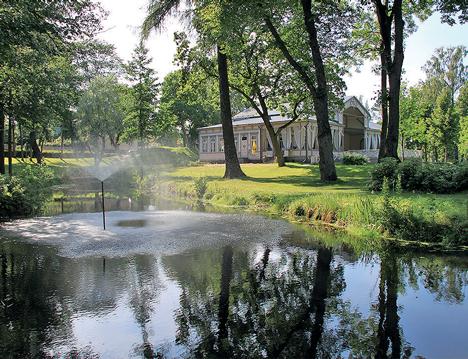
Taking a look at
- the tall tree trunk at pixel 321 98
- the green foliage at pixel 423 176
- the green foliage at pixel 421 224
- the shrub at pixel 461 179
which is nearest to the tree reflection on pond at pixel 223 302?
the green foliage at pixel 421 224

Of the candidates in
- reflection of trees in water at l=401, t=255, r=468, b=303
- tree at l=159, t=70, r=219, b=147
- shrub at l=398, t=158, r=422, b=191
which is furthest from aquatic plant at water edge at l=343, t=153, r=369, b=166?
reflection of trees in water at l=401, t=255, r=468, b=303

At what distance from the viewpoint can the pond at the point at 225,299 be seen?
5422 millimetres

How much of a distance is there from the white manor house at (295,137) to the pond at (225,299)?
1068 inches

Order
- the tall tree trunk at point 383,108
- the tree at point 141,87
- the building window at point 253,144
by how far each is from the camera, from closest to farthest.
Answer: the tall tree trunk at point 383,108 < the tree at point 141,87 < the building window at point 253,144

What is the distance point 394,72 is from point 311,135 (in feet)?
66.0

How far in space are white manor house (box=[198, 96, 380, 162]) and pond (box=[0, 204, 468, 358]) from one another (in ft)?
89.0

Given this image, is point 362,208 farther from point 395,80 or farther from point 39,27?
point 39,27

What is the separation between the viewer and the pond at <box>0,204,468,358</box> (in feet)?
17.8

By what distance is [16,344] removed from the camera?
5441mm

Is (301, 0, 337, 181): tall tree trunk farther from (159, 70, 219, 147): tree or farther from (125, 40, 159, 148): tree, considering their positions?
(159, 70, 219, 147): tree

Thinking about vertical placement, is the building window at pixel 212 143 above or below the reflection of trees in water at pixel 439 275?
above

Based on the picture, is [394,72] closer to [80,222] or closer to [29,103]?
[80,222]

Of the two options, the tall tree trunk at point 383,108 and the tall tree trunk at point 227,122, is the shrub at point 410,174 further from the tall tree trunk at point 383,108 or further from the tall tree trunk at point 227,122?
the tall tree trunk at point 227,122

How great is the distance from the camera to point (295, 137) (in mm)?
40375
